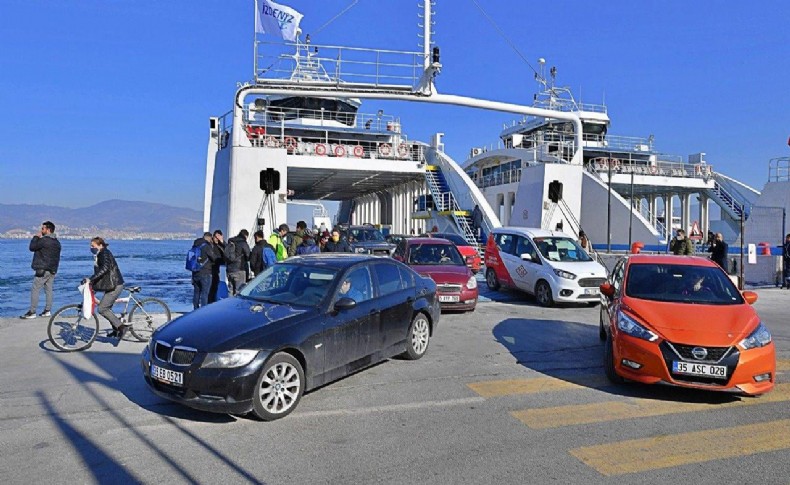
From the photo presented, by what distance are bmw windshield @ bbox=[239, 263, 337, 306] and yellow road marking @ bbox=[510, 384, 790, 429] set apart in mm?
2319

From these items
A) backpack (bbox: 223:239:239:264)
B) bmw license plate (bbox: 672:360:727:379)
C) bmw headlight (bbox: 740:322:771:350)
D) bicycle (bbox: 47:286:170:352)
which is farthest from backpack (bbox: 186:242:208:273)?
bmw headlight (bbox: 740:322:771:350)

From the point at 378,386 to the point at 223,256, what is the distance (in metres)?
5.21

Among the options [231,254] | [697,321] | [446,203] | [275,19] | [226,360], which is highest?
[275,19]

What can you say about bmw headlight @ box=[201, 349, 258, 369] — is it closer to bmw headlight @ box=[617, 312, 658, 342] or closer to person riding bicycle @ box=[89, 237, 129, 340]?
person riding bicycle @ box=[89, 237, 129, 340]

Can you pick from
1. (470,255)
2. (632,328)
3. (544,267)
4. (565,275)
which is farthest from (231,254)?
(470,255)

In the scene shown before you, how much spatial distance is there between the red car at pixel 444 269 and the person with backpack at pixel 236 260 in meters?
3.39

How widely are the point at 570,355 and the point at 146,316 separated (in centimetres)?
629

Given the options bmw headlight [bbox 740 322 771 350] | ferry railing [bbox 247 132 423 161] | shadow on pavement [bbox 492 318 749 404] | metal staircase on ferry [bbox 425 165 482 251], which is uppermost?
ferry railing [bbox 247 132 423 161]

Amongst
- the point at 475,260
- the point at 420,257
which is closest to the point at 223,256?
the point at 420,257

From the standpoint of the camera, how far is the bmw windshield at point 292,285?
18.3 feet

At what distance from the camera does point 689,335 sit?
17.1 ft

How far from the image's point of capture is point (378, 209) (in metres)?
39.3

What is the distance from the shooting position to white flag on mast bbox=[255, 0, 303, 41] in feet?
54.0

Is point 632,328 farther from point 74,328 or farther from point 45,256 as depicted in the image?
point 45,256
